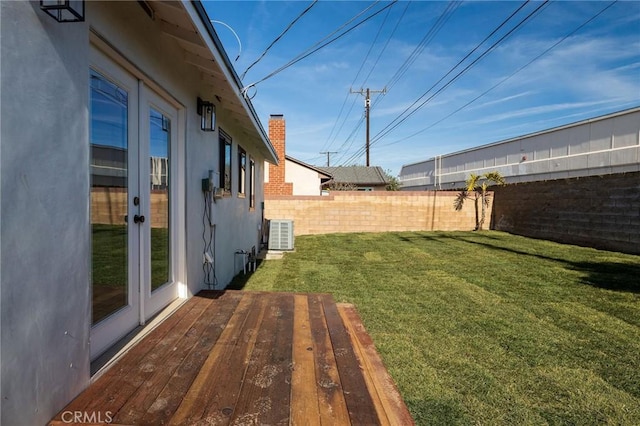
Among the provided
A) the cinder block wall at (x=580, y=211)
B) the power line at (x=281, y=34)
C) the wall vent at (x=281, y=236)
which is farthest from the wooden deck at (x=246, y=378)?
the cinder block wall at (x=580, y=211)

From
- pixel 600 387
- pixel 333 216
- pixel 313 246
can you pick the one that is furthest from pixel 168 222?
Answer: pixel 333 216

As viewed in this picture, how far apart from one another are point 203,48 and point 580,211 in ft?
38.2

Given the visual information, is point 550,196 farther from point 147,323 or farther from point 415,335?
point 147,323

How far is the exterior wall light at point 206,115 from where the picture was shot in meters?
3.98

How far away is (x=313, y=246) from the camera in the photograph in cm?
1067

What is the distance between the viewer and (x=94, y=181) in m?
2.12

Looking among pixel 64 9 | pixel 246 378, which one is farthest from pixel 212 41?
pixel 246 378

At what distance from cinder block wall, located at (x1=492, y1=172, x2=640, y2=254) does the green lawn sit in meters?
1.31

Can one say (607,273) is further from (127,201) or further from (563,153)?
(563,153)

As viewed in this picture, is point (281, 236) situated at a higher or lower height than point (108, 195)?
lower

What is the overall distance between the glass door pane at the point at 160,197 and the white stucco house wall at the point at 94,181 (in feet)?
0.06

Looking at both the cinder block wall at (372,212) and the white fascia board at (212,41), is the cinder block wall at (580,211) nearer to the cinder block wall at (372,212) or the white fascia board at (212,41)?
the cinder block wall at (372,212)

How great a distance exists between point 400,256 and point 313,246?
2875 mm

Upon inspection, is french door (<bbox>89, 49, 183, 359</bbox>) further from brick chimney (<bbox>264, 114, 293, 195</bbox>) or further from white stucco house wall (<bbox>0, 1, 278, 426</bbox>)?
brick chimney (<bbox>264, 114, 293, 195</bbox>)
